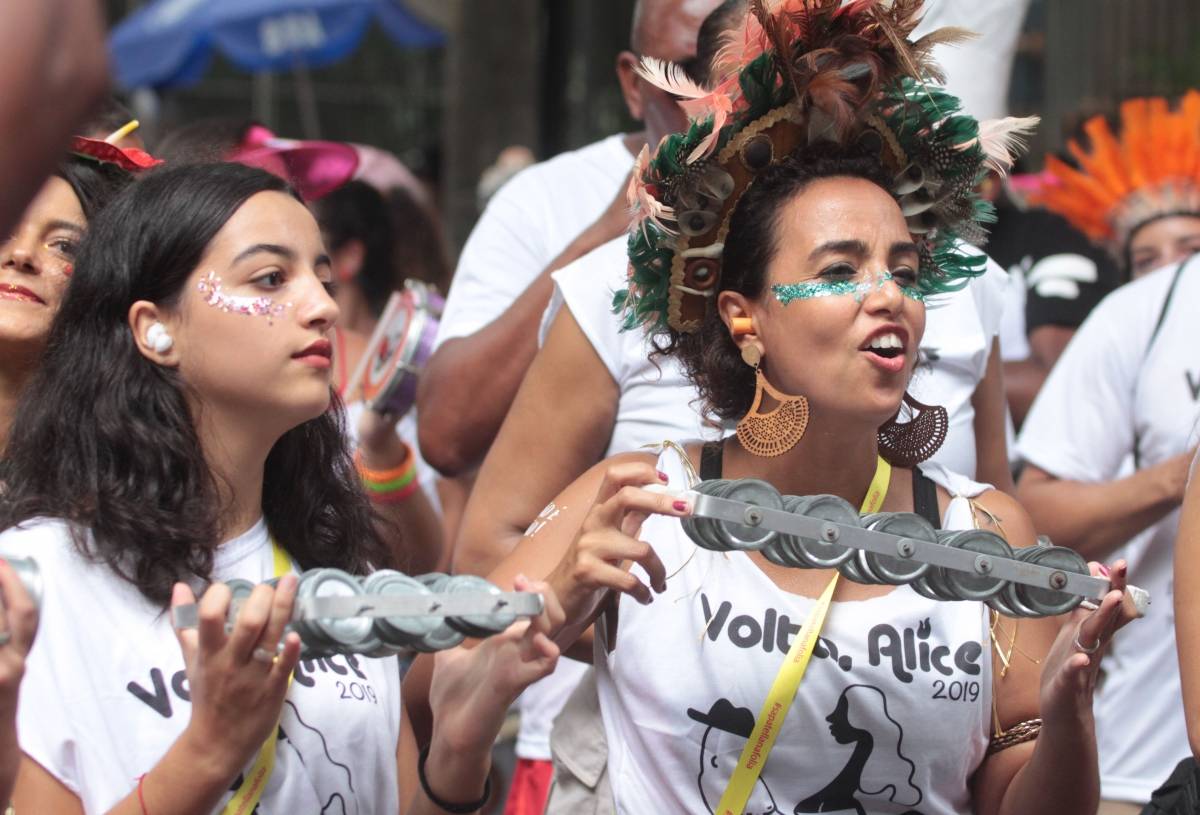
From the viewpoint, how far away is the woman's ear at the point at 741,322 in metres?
3.10

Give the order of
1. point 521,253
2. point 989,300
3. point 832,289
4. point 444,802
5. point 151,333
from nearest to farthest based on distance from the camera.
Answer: point 444,802, point 151,333, point 832,289, point 989,300, point 521,253

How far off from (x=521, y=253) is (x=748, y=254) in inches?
50.5

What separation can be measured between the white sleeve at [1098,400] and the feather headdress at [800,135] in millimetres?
1367

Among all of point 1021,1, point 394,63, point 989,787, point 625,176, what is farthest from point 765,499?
point 394,63

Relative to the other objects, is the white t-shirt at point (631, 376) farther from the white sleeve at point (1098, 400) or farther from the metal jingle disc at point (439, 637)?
the white sleeve at point (1098, 400)

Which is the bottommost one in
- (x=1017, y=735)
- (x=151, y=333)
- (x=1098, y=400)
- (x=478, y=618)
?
(x=1098, y=400)

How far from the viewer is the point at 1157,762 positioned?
4.31 meters

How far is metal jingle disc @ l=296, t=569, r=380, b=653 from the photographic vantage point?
2217mm

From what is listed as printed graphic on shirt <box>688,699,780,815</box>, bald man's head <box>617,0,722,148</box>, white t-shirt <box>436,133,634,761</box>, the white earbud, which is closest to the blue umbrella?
white t-shirt <box>436,133,634,761</box>

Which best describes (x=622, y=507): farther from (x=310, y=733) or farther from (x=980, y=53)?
(x=980, y=53)

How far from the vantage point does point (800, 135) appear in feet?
10.4

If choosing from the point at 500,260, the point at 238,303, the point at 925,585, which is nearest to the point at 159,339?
the point at 238,303

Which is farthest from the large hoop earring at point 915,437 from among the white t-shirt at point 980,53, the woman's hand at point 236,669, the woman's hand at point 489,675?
the white t-shirt at point 980,53

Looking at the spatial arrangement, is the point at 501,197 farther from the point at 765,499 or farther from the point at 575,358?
the point at 765,499
